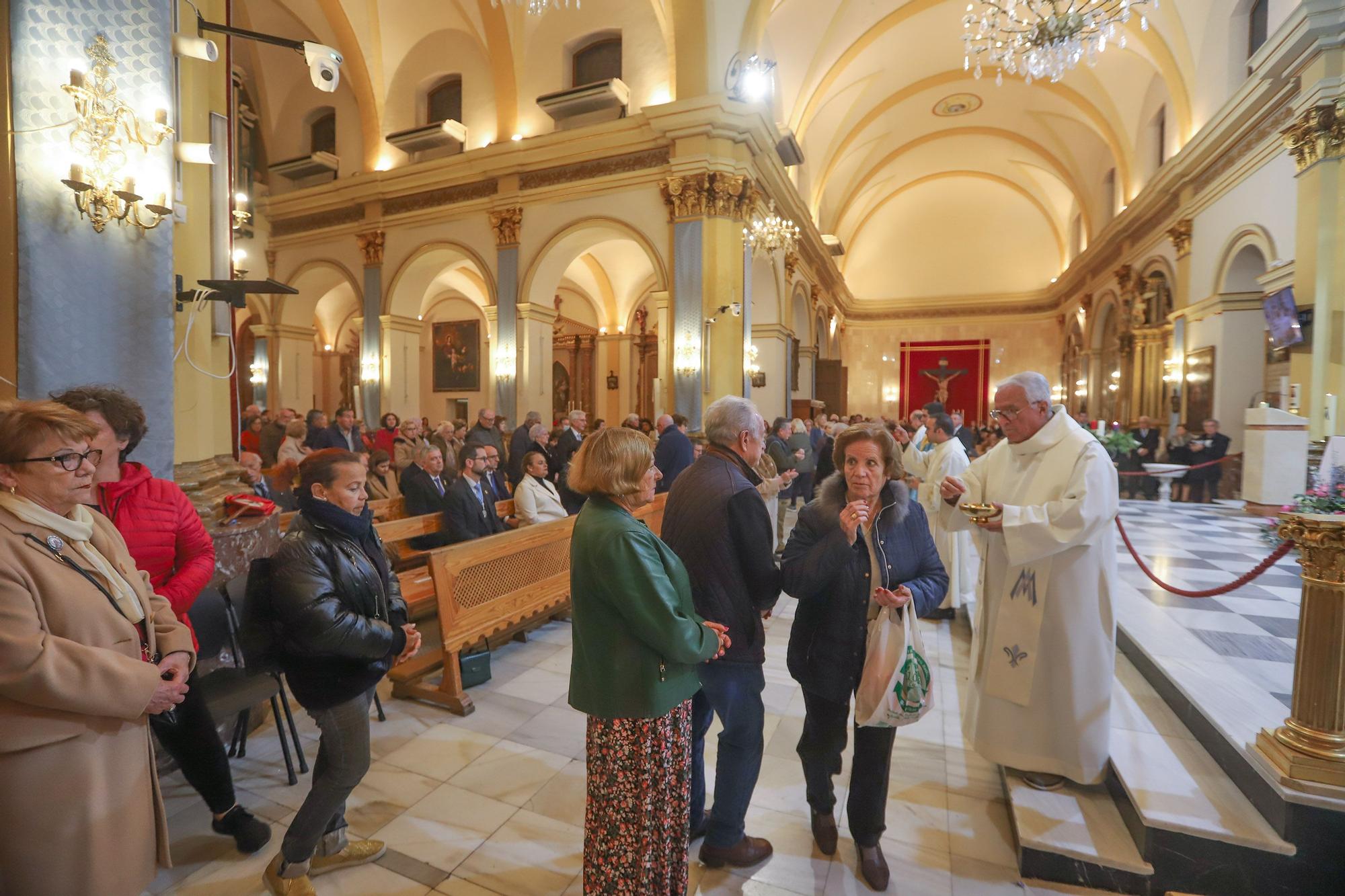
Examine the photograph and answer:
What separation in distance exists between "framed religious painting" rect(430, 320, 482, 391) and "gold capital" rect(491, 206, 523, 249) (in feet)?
18.8

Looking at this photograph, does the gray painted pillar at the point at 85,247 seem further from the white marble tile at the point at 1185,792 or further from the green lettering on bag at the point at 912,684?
the white marble tile at the point at 1185,792

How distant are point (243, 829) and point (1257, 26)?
51.6 ft

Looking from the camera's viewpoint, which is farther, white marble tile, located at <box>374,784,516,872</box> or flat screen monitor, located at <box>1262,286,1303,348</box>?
flat screen monitor, located at <box>1262,286,1303,348</box>

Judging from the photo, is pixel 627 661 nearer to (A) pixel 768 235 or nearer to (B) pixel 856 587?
(B) pixel 856 587

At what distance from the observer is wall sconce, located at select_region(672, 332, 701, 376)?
33.0 ft

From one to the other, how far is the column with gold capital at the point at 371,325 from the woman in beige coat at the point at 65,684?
40.0 feet

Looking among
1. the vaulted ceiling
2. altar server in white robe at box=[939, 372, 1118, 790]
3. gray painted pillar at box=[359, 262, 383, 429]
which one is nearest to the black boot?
altar server in white robe at box=[939, 372, 1118, 790]

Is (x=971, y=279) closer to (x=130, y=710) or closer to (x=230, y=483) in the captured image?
(x=230, y=483)

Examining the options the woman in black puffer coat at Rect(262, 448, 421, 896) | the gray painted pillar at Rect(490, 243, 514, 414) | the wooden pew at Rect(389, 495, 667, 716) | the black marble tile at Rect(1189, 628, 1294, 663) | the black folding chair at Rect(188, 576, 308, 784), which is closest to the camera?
the woman in black puffer coat at Rect(262, 448, 421, 896)

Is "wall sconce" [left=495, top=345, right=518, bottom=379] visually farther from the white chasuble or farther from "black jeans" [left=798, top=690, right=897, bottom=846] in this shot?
"black jeans" [left=798, top=690, right=897, bottom=846]

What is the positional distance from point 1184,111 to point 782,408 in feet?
29.8

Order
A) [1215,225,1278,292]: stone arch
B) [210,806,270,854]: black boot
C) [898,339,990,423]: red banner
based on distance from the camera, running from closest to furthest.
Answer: [210,806,270,854]: black boot < [1215,225,1278,292]: stone arch < [898,339,990,423]: red banner

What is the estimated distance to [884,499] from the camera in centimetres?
219

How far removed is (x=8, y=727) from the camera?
4.87 ft
